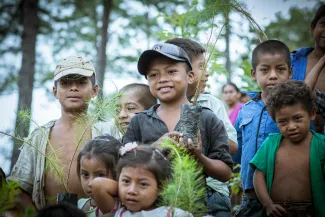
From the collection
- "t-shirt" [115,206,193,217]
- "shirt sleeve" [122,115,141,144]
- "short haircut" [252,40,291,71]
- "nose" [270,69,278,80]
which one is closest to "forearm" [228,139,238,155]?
"nose" [270,69,278,80]

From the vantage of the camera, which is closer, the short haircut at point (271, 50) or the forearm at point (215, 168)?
the forearm at point (215, 168)

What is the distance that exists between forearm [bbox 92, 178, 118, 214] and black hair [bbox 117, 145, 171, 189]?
0.14m

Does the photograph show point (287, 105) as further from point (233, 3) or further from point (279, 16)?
point (279, 16)

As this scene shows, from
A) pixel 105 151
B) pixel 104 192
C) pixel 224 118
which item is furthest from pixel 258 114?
pixel 104 192

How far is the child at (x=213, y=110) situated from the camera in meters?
4.01

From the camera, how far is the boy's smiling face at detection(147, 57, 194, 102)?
4.14m

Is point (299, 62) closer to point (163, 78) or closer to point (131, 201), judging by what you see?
point (163, 78)

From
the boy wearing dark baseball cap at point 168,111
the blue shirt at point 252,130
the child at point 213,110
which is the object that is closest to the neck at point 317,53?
the blue shirt at point 252,130

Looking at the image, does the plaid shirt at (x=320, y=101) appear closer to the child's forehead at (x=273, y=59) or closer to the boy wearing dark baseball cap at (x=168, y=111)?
the child's forehead at (x=273, y=59)

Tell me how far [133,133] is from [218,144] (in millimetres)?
846

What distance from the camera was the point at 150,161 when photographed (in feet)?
11.5

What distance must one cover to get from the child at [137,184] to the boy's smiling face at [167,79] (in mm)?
744

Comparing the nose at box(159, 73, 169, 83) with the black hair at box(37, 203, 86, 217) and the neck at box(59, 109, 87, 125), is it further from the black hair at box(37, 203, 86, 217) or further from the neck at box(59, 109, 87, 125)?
the black hair at box(37, 203, 86, 217)

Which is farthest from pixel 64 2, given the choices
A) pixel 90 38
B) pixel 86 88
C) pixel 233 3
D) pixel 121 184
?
pixel 121 184
